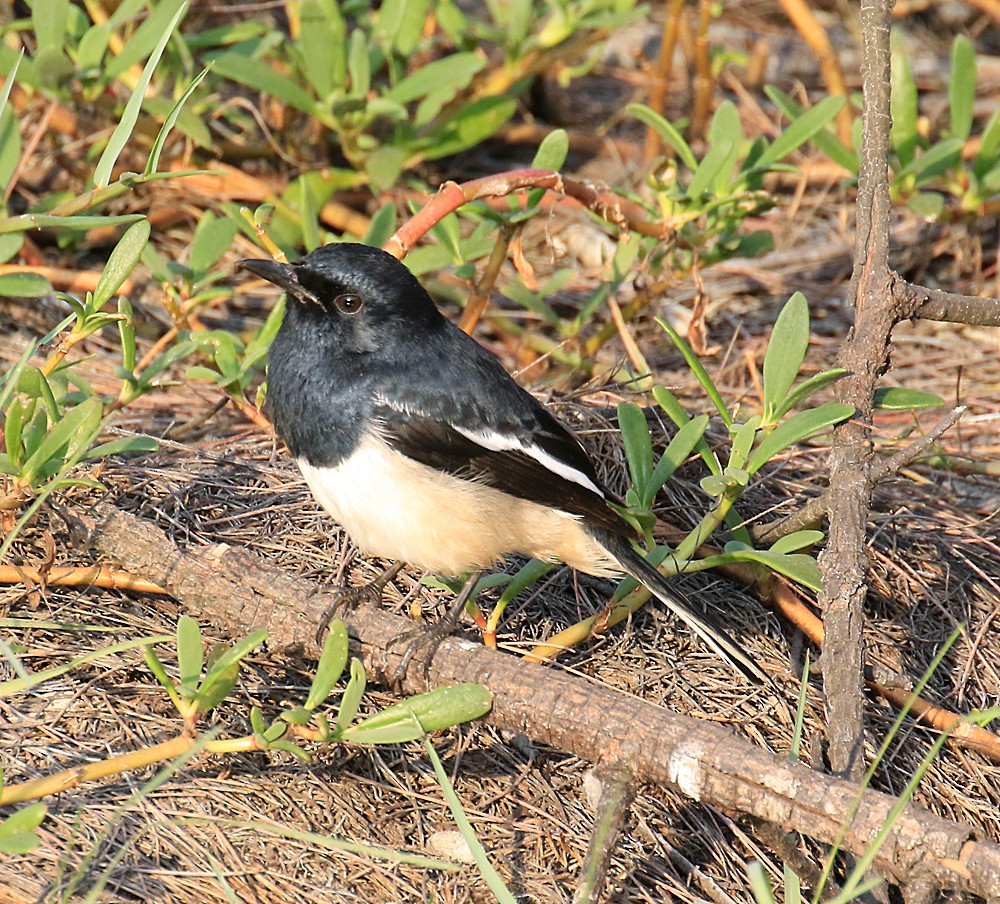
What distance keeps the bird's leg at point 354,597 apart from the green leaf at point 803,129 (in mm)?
2083

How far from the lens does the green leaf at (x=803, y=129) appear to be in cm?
451

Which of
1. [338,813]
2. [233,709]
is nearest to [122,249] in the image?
[233,709]

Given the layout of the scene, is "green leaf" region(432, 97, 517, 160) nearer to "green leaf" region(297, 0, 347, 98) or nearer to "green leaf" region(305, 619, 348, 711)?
"green leaf" region(297, 0, 347, 98)

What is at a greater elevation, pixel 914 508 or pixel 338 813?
pixel 338 813

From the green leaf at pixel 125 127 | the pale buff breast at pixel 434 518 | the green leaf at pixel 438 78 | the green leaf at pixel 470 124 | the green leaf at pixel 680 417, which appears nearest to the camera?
the green leaf at pixel 125 127

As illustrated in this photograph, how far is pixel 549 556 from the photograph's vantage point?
3613 millimetres

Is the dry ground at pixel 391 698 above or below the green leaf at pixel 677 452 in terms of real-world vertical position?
below

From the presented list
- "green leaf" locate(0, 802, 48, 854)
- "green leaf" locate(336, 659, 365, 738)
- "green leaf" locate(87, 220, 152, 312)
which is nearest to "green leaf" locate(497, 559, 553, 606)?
"green leaf" locate(336, 659, 365, 738)

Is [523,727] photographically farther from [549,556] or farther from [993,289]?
[993,289]

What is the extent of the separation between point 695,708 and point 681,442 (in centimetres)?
74

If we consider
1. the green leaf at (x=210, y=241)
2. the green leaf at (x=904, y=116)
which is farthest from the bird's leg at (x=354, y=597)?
the green leaf at (x=904, y=116)

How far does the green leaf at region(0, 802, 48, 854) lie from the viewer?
2238 millimetres

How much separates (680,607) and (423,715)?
39.0 inches

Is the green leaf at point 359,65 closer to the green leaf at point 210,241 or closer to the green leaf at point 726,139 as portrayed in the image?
the green leaf at point 210,241
